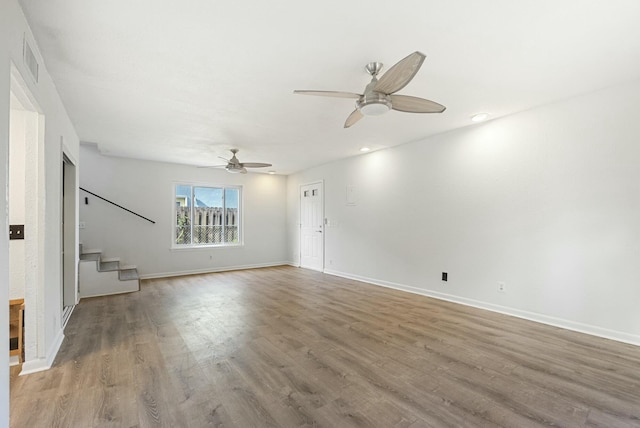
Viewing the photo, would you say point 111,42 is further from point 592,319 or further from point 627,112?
point 592,319

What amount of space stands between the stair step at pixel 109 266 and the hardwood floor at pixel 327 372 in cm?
123

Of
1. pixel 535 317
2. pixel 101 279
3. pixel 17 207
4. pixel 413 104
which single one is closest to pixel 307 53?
pixel 413 104

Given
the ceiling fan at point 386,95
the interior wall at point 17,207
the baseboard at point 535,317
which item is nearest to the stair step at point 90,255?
the interior wall at point 17,207

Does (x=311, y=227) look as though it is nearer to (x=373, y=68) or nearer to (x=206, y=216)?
(x=206, y=216)

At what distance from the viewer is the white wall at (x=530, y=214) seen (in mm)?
2943

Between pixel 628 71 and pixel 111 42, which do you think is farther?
pixel 628 71

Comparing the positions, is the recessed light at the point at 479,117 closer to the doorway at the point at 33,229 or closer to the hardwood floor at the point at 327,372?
the hardwood floor at the point at 327,372

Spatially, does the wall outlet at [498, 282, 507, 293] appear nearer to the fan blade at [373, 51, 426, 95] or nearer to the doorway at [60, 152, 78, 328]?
the fan blade at [373, 51, 426, 95]

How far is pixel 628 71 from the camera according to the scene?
8.72 ft

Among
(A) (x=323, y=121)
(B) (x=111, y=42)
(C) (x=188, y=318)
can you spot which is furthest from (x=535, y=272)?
(B) (x=111, y=42)

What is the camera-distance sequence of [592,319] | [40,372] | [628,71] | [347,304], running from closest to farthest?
[40,372] → [628,71] → [592,319] → [347,304]

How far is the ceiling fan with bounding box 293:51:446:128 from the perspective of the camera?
6.85 ft

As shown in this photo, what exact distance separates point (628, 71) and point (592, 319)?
244 cm

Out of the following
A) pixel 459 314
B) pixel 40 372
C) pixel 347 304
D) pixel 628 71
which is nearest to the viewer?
pixel 40 372
